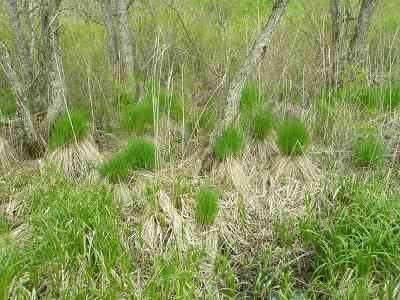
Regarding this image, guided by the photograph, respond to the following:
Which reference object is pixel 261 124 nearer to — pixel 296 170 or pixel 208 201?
pixel 296 170

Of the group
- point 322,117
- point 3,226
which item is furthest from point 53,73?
point 322,117

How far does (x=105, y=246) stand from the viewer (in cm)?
265

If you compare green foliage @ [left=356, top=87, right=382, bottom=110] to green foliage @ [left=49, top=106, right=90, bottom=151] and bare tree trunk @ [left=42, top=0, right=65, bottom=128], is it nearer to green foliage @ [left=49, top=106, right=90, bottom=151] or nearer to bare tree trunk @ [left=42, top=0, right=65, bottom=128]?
green foliage @ [left=49, top=106, right=90, bottom=151]

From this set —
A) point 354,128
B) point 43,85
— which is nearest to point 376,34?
point 354,128

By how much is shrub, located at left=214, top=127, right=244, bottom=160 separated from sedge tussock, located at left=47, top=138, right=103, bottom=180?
123cm

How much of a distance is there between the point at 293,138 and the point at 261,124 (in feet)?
1.22

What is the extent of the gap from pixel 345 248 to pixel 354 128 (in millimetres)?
1474

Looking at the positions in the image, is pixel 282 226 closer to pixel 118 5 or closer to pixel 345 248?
pixel 345 248

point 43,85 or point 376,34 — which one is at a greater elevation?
point 376,34

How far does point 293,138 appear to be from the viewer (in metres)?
3.72

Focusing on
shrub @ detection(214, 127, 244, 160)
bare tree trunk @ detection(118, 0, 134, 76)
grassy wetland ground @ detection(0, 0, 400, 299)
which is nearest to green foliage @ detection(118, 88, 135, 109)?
grassy wetland ground @ detection(0, 0, 400, 299)

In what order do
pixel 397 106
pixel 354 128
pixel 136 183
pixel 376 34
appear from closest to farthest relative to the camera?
pixel 136 183 → pixel 354 128 → pixel 397 106 → pixel 376 34

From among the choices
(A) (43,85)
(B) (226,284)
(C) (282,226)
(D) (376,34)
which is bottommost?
(B) (226,284)

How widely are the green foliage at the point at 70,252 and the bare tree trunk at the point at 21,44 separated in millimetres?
A: 2063
